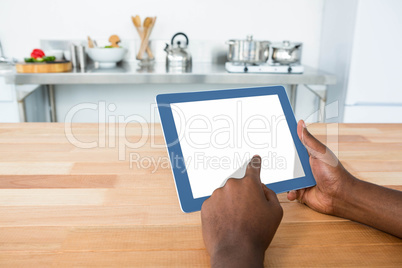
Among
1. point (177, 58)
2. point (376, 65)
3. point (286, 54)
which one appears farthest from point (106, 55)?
point (376, 65)

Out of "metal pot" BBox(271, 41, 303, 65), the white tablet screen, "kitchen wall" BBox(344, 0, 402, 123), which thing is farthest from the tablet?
"kitchen wall" BBox(344, 0, 402, 123)

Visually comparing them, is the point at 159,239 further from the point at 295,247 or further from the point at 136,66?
the point at 136,66

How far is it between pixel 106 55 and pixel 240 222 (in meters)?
2.05

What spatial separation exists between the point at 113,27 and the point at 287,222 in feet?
7.61

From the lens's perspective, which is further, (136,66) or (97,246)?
(136,66)

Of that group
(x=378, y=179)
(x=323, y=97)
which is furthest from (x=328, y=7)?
(x=378, y=179)

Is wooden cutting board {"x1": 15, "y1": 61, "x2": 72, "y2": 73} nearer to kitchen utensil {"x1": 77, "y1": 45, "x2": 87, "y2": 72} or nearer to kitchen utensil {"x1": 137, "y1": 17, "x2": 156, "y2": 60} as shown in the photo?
kitchen utensil {"x1": 77, "y1": 45, "x2": 87, "y2": 72}

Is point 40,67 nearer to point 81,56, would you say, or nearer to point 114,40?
point 81,56

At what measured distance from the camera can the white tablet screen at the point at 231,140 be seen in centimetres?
62

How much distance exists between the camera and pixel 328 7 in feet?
8.41

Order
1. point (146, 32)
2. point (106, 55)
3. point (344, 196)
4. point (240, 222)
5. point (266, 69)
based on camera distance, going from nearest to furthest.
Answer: point (240, 222) → point (344, 196) → point (266, 69) → point (106, 55) → point (146, 32)

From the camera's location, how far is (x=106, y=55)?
2.34 meters

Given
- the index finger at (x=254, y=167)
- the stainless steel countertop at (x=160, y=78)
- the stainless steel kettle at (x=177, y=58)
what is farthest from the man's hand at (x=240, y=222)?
the stainless steel kettle at (x=177, y=58)

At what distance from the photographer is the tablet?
61 centimetres
